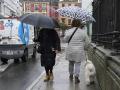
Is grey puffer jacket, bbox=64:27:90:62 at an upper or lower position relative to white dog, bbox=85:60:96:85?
upper

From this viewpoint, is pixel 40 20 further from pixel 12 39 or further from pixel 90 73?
pixel 12 39

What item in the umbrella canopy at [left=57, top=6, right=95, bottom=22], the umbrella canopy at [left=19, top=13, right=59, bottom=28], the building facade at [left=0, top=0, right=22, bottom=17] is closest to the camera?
the umbrella canopy at [left=57, top=6, right=95, bottom=22]

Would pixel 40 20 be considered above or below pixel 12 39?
above

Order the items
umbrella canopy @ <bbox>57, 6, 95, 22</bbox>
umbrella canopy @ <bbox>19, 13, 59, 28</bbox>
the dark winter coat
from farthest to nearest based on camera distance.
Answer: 1. the dark winter coat
2. umbrella canopy @ <bbox>19, 13, 59, 28</bbox>
3. umbrella canopy @ <bbox>57, 6, 95, 22</bbox>

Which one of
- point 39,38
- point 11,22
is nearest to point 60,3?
point 11,22

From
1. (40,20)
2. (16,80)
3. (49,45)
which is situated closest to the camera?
(40,20)

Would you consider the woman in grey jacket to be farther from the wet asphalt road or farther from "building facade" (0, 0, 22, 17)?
"building facade" (0, 0, 22, 17)

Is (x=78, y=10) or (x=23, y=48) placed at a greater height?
(x=78, y=10)

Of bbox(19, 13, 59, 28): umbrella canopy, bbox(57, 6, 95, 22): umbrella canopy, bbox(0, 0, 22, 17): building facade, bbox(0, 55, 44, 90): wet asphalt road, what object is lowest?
bbox(0, 55, 44, 90): wet asphalt road

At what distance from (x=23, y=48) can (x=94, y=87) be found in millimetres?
9554

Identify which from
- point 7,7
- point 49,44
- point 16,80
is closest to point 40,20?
point 49,44

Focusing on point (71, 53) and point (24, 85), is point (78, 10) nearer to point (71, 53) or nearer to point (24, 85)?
point (71, 53)

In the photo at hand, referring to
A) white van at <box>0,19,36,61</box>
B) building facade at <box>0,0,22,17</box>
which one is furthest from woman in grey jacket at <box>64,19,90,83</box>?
building facade at <box>0,0,22,17</box>

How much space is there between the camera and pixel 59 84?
11156 millimetres
